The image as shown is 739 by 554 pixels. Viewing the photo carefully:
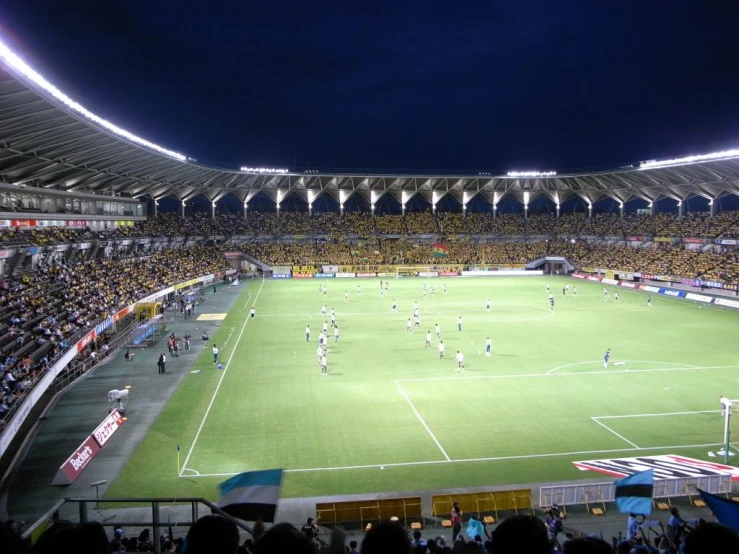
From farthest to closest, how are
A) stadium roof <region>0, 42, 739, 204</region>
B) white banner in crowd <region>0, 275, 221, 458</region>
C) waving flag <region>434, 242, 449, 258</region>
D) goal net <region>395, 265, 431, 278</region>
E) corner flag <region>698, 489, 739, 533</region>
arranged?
1. waving flag <region>434, 242, 449, 258</region>
2. goal net <region>395, 265, 431, 278</region>
3. stadium roof <region>0, 42, 739, 204</region>
4. white banner in crowd <region>0, 275, 221, 458</region>
5. corner flag <region>698, 489, 739, 533</region>

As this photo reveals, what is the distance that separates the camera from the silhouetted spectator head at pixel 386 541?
295 cm

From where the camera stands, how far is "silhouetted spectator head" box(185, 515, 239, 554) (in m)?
2.95

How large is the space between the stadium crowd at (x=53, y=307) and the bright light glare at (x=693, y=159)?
64461 millimetres

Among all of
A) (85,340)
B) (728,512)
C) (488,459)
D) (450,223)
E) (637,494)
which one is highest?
(450,223)

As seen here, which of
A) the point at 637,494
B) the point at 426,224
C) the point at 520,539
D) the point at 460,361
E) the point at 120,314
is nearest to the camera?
the point at 520,539

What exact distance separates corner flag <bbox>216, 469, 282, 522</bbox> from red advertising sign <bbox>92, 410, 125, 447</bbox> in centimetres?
1222

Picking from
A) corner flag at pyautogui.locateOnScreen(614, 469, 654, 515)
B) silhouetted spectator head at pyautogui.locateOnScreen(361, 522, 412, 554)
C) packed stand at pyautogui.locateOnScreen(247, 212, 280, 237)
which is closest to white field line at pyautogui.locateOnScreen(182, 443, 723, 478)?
corner flag at pyautogui.locateOnScreen(614, 469, 654, 515)

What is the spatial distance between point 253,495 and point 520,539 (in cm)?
751

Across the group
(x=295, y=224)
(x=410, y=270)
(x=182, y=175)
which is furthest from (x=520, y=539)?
(x=295, y=224)

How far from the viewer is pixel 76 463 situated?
61.2 feet

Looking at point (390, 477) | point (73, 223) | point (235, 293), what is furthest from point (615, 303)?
point (73, 223)

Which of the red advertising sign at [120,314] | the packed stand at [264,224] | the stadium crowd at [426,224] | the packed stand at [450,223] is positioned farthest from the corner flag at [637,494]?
the packed stand at [450,223]

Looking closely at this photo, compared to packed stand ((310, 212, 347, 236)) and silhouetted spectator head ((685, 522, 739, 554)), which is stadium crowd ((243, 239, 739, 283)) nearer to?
packed stand ((310, 212, 347, 236))

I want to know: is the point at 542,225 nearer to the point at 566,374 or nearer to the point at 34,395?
the point at 566,374
